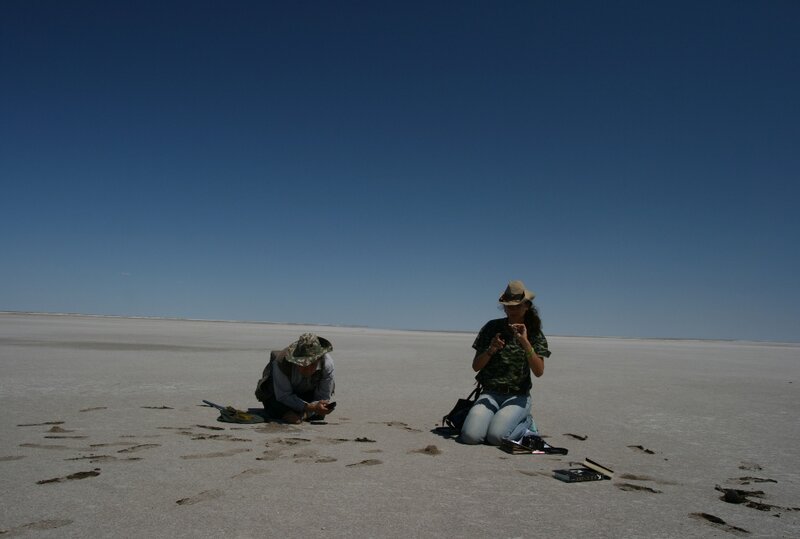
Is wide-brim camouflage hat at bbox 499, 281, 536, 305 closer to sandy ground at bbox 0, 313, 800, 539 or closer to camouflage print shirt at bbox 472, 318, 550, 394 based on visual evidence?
camouflage print shirt at bbox 472, 318, 550, 394

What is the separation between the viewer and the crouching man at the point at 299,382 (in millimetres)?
5672

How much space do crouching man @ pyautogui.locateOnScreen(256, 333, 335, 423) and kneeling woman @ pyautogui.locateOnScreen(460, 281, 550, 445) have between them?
1.68m

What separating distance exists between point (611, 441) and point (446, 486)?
2.75m

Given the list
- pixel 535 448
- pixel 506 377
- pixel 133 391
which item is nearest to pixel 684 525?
pixel 535 448

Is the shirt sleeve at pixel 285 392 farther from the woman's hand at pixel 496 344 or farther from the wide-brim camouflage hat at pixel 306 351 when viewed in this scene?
the woman's hand at pixel 496 344

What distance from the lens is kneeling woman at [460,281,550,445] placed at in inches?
204

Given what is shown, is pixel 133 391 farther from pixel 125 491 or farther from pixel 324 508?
pixel 324 508

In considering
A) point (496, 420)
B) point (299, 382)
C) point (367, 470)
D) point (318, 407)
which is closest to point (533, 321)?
point (496, 420)

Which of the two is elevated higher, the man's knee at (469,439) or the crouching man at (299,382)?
the crouching man at (299,382)

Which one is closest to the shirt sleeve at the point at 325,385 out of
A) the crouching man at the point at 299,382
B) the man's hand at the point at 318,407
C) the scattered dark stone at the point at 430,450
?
the crouching man at the point at 299,382

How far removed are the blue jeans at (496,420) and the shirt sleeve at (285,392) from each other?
1.88m

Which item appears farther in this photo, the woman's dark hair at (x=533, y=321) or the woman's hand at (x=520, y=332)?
the woman's dark hair at (x=533, y=321)

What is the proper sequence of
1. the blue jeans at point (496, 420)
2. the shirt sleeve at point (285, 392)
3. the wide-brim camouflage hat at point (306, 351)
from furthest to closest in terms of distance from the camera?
the shirt sleeve at point (285, 392), the wide-brim camouflage hat at point (306, 351), the blue jeans at point (496, 420)

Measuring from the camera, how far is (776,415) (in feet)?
25.3
